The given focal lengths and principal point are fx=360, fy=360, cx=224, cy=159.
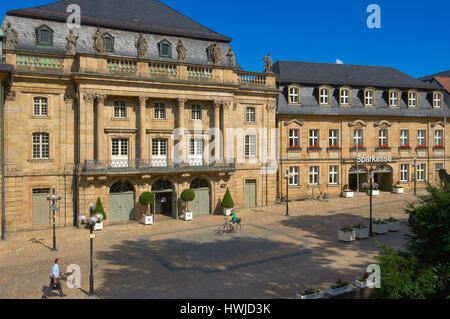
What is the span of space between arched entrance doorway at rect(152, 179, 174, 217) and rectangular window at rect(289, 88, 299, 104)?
15925 millimetres

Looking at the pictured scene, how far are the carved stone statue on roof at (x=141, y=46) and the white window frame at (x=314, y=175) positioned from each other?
2062 cm

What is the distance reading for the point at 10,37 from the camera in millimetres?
24562

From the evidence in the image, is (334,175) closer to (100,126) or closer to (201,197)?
(201,197)

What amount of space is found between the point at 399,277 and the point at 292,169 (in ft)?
86.7

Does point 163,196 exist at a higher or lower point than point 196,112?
lower

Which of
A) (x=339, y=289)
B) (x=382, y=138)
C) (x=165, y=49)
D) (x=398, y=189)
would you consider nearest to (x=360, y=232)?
(x=339, y=289)

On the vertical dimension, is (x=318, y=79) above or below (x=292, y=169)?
above

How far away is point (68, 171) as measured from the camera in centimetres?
2667

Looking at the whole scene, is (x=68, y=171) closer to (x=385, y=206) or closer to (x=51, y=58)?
(x=51, y=58)

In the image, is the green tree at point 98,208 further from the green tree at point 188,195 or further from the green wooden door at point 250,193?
the green wooden door at point 250,193

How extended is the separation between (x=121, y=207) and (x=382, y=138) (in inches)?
1158

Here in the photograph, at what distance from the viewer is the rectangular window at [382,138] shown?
→ 133 feet

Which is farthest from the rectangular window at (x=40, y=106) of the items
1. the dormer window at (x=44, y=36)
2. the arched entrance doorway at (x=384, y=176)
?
the arched entrance doorway at (x=384, y=176)
